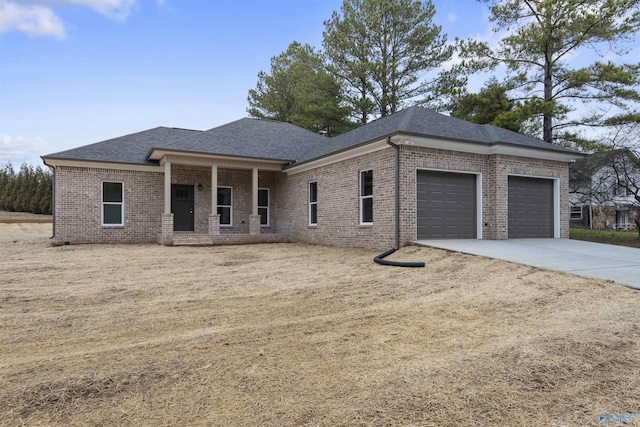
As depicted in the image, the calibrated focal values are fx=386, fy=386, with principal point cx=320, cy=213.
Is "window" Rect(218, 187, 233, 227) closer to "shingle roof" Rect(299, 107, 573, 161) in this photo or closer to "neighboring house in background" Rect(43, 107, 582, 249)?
"neighboring house in background" Rect(43, 107, 582, 249)

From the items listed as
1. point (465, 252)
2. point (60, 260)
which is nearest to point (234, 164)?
point (60, 260)

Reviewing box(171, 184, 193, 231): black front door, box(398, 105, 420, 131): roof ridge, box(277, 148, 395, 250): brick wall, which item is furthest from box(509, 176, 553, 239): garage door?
box(171, 184, 193, 231): black front door

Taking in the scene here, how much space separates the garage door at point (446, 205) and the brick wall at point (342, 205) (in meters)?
0.93

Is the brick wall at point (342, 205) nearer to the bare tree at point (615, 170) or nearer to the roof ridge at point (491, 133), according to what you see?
the roof ridge at point (491, 133)

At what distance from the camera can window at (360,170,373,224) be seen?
1137 centimetres

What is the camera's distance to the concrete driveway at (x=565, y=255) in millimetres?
6797

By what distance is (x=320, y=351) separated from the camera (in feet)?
11.9

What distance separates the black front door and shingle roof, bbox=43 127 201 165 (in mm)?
1488

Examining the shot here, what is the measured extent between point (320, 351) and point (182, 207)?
1325 centimetres

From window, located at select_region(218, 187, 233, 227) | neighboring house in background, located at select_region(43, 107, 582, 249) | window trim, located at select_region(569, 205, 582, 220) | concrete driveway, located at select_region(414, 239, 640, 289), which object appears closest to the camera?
concrete driveway, located at select_region(414, 239, 640, 289)

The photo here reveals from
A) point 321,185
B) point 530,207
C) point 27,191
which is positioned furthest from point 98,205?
point 27,191

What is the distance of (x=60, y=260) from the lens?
9.41 meters

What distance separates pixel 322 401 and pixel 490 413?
112cm

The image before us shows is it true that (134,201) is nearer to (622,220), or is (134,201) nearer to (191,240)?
(191,240)
